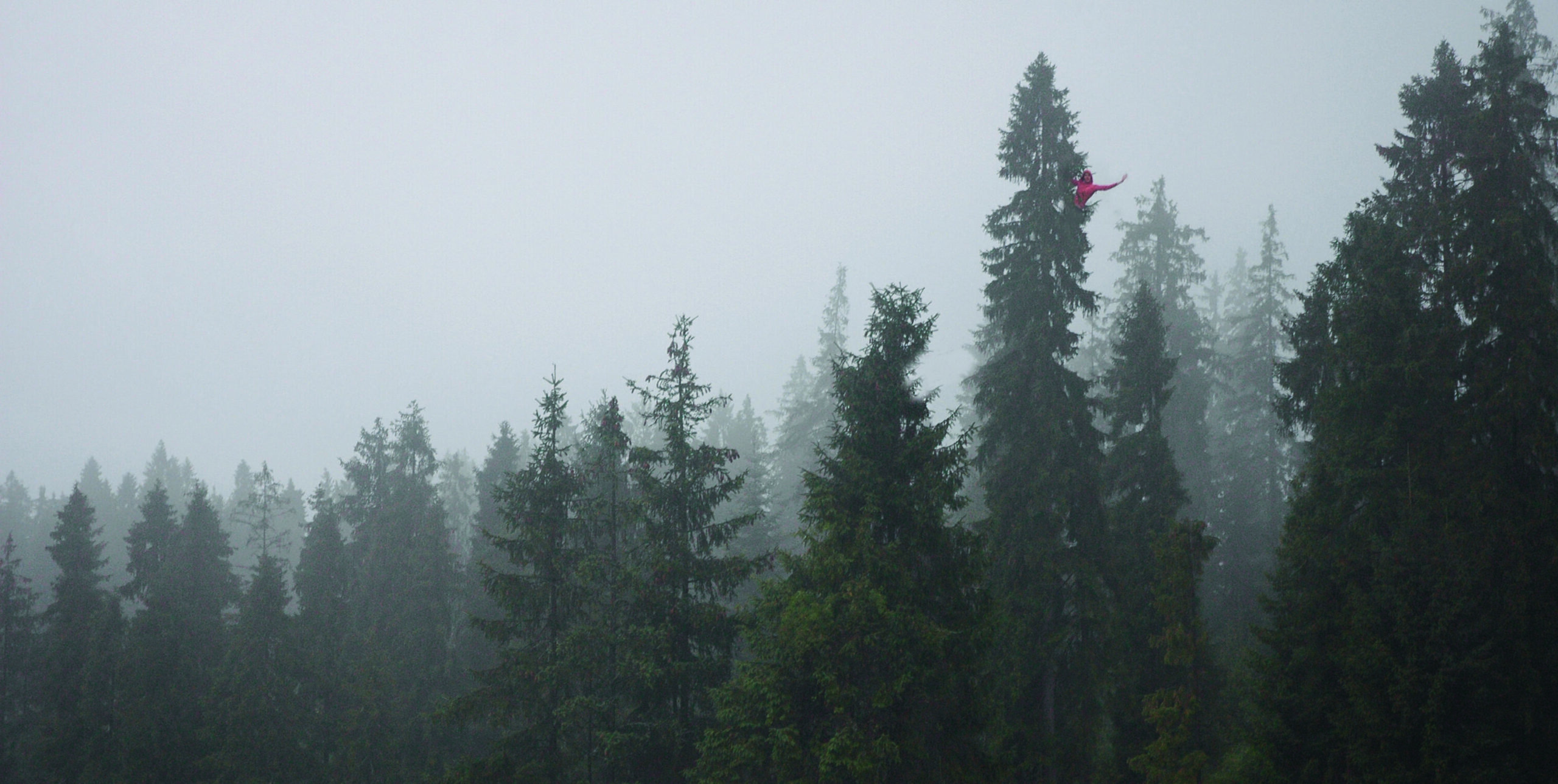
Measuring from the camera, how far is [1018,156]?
835 inches

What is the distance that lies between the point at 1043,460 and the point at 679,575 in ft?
31.4

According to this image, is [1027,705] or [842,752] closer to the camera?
[842,752]

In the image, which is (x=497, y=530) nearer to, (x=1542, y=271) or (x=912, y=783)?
(x=912, y=783)

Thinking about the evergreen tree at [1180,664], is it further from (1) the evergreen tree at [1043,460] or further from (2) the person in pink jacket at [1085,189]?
(2) the person in pink jacket at [1085,189]

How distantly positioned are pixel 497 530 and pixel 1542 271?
121ft

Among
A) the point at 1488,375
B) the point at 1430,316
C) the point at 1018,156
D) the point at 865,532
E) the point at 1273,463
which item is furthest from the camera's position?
the point at 1273,463

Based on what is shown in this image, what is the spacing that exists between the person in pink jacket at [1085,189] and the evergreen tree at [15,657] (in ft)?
165

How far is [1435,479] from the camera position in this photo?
49.1 feet

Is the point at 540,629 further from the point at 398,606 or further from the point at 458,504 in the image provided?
the point at 458,504

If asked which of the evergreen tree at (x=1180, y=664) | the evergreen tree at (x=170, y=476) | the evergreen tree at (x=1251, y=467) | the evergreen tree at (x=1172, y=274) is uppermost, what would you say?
the evergreen tree at (x=170, y=476)

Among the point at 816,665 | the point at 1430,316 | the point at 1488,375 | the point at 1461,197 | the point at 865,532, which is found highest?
the point at 1461,197

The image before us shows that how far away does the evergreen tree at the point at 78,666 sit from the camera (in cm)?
3266

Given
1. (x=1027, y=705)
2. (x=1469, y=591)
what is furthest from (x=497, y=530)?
(x=1469, y=591)

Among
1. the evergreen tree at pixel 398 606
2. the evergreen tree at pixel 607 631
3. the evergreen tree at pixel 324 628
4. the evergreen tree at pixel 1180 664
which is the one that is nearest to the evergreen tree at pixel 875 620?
the evergreen tree at pixel 607 631
